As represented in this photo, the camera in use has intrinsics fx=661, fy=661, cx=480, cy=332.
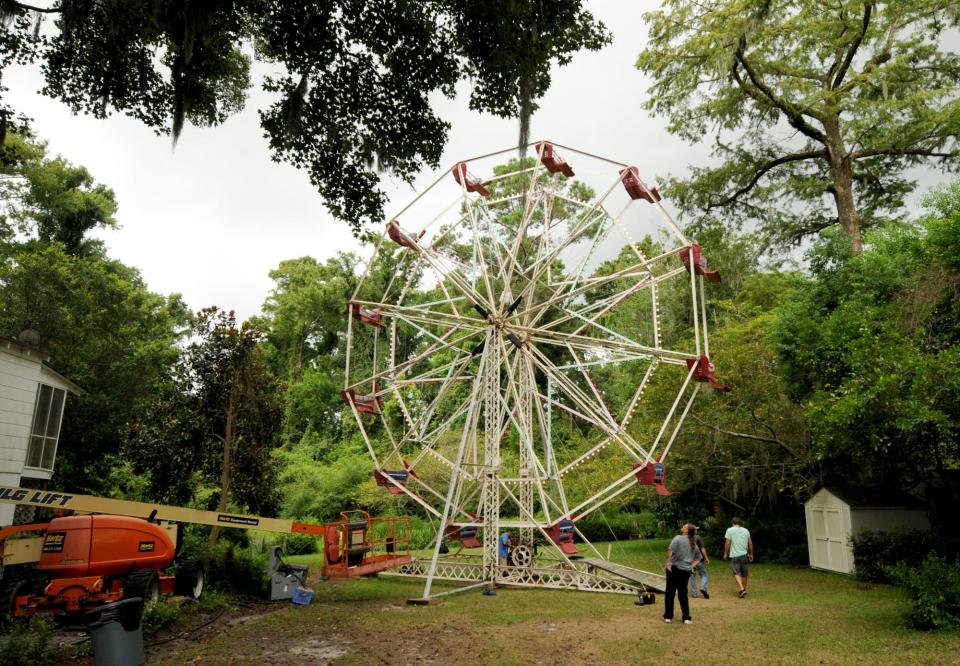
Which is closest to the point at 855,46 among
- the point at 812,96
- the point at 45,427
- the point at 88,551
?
the point at 812,96

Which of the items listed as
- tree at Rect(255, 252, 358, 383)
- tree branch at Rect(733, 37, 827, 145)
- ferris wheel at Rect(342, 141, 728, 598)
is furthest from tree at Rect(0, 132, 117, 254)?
tree branch at Rect(733, 37, 827, 145)

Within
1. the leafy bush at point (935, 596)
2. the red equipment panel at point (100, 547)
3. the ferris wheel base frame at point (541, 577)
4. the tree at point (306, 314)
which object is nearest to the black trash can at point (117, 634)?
the red equipment panel at point (100, 547)

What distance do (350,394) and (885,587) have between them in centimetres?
1233

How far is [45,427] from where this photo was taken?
51.6 ft

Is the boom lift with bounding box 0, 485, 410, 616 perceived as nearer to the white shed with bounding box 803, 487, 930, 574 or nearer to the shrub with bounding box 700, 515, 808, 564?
the white shed with bounding box 803, 487, 930, 574

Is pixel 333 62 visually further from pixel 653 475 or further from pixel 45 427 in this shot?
pixel 45 427

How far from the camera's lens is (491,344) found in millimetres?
15273

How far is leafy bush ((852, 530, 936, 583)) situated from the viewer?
43.8 feet

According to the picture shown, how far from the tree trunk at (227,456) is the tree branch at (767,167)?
18.3 m

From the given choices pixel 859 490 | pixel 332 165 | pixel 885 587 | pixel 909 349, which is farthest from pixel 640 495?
pixel 332 165

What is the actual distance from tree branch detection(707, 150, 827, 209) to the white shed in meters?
11.9

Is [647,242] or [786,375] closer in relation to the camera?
[786,375]

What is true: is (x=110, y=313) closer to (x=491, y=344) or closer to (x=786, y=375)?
(x=491, y=344)

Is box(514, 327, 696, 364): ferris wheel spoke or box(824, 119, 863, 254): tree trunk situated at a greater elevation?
box(824, 119, 863, 254): tree trunk
